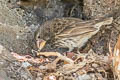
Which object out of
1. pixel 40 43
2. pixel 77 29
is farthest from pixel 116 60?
pixel 40 43

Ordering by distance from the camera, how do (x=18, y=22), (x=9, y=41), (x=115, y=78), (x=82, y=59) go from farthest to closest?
(x=18, y=22) < (x=9, y=41) < (x=82, y=59) < (x=115, y=78)

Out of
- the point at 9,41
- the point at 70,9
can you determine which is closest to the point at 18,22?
the point at 9,41

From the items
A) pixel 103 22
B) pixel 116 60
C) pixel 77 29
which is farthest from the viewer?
pixel 77 29

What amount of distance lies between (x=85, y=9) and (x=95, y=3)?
15 cm

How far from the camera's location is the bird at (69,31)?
3.34m

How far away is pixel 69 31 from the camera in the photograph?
136 inches

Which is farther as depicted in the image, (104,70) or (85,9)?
(85,9)

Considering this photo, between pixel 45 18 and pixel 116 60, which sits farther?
pixel 45 18

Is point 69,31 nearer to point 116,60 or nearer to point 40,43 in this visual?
point 40,43

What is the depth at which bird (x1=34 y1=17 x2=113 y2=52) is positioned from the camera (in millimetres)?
3338

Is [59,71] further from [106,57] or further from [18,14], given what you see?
[18,14]

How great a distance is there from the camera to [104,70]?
291 cm

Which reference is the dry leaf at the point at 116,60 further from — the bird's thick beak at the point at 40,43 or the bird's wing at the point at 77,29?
the bird's thick beak at the point at 40,43

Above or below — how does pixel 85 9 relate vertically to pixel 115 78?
above
